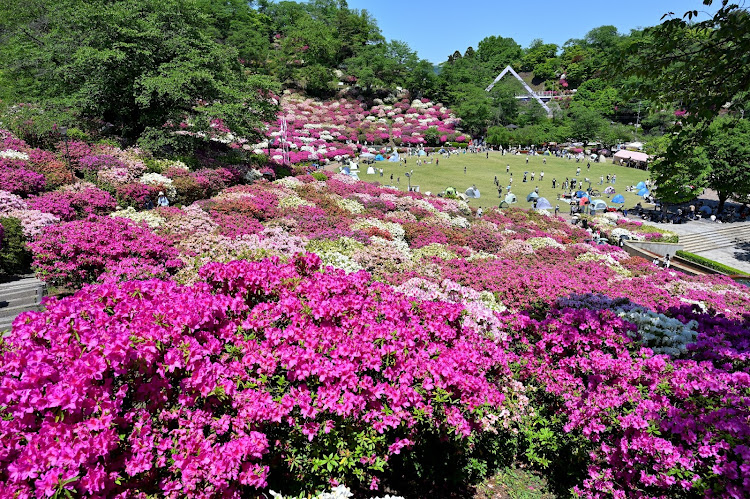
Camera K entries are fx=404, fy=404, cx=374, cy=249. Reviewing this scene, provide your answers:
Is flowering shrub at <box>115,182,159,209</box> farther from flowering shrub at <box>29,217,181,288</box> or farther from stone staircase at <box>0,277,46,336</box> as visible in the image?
flowering shrub at <box>29,217,181,288</box>

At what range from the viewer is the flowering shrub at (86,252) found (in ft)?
26.6

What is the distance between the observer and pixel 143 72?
20.5m

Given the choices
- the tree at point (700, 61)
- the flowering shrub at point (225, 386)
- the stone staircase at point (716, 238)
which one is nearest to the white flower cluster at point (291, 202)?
the flowering shrub at point (225, 386)

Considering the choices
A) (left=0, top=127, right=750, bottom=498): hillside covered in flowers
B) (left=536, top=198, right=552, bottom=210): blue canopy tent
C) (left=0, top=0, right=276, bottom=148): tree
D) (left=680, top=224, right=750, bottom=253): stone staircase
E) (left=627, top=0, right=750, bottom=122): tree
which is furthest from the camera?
(left=536, top=198, right=552, bottom=210): blue canopy tent

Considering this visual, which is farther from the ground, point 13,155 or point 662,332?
point 13,155

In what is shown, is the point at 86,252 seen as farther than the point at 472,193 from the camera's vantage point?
No

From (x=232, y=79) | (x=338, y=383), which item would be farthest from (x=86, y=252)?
(x=232, y=79)

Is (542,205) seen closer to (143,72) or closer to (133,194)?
(133,194)

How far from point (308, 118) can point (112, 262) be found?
2202 inches

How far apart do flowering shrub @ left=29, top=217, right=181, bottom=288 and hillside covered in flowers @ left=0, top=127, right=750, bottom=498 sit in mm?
40

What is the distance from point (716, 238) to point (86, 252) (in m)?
37.4

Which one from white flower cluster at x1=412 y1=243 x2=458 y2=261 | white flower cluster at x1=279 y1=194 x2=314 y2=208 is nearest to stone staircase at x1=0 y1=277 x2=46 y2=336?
white flower cluster at x1=279 y1=194 x2=314 y2=208

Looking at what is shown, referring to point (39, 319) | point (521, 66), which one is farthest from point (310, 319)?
point (521, 66)

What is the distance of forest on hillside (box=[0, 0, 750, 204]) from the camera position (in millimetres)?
5730
